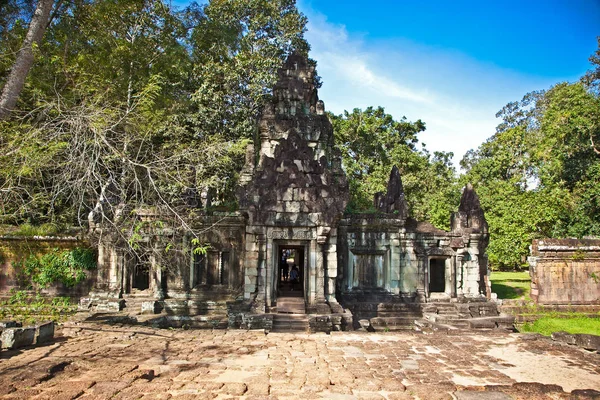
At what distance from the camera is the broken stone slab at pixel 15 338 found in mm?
7344

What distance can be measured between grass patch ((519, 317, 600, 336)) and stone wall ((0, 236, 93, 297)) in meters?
15.5

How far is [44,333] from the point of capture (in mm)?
8094

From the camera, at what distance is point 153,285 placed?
45.9 feet

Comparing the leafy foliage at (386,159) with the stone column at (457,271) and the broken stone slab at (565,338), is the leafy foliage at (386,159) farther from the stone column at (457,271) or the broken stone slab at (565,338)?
the broken stone slab at (565,338)

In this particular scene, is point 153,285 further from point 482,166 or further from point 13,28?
point 482,166

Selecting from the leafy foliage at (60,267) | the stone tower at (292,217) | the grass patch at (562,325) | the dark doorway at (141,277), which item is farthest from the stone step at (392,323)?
the leafy foliage at (60,267)

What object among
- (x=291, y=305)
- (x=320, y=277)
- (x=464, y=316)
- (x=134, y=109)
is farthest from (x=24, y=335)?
(x=464, y=316)

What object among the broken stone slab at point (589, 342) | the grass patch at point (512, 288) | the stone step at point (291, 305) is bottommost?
the grass patch at point (512, 288)

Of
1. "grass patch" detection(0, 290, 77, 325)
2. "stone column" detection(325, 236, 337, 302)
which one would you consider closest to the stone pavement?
"stone column" detection(325, 236, 337, 302)

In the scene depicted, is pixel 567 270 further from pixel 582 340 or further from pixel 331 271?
pixel 331 271

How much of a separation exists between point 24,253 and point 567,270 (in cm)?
1988

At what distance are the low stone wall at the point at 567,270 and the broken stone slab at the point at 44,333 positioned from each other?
16009 mm

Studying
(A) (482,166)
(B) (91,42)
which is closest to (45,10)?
(B) (91,42)

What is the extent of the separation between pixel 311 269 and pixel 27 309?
9419 millimetres
